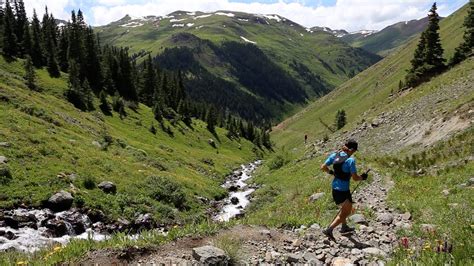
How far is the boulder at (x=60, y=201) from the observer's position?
2805 centimetres

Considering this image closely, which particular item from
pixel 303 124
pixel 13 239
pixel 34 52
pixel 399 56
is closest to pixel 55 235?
pixel 13 239

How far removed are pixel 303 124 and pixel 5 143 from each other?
145039 mm

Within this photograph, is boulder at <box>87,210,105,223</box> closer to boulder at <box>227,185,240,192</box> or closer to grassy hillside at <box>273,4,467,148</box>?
boulder at <box>227,185,240,192</box>

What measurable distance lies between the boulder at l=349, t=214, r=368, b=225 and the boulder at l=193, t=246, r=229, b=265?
6.79m

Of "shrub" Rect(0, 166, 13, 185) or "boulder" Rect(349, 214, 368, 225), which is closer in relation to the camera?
"boulder" Rect(349, 214, 368, 225)

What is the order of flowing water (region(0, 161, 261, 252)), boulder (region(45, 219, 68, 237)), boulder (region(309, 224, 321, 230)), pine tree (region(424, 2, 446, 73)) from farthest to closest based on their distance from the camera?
pine tree (region(424, 2, 446, 73)), boulder (region(45, 219, 68, 237)), flowing water (region(0, 161, 261, 252)), boulder (region(309, 224, 321, 230))

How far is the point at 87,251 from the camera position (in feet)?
33.8

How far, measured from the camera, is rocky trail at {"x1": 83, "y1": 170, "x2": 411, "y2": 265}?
10156mm

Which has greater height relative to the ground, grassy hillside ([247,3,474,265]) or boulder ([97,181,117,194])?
grassy hillside ([247,3,474,265])

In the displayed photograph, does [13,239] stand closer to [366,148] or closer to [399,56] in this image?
[366,148]

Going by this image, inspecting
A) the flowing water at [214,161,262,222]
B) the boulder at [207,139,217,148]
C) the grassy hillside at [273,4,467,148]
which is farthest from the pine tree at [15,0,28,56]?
the grassy hillside at [273,4,467,148]

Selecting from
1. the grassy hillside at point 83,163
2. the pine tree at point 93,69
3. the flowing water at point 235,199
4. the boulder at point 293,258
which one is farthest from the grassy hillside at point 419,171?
the pine tree at point 93,69

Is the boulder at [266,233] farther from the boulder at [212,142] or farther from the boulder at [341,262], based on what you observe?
the boulder at [212,142]

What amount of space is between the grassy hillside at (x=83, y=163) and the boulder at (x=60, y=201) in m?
0.63
